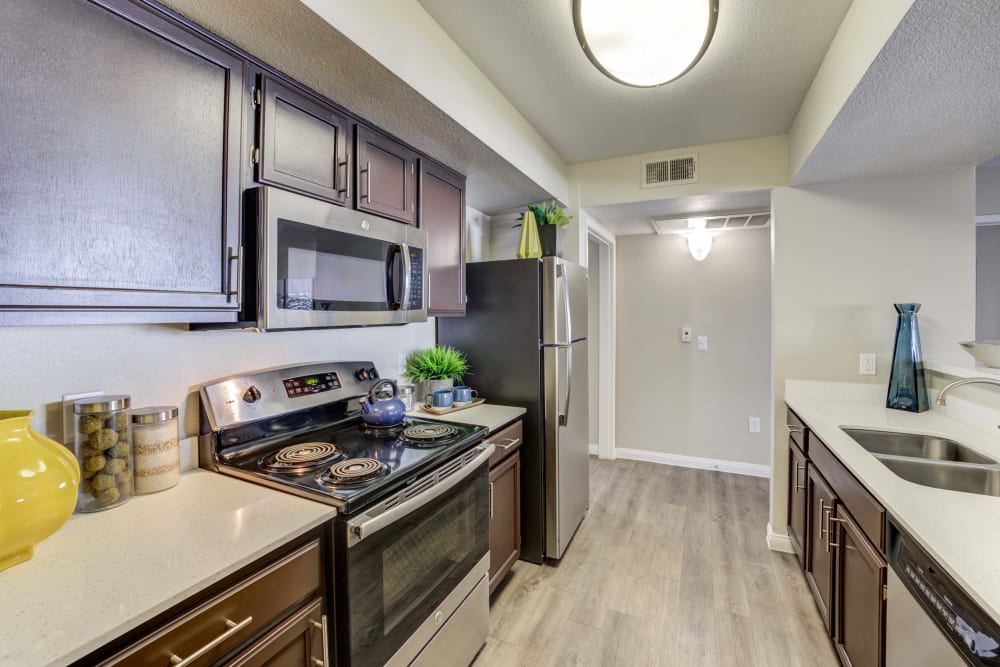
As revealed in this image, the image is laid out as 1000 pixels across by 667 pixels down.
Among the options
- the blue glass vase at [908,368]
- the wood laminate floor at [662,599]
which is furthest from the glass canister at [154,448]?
the blue glass vase at [908,368]

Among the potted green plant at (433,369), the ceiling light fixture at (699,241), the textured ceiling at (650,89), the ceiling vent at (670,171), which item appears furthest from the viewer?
the ceiling light fixture at (699,241)

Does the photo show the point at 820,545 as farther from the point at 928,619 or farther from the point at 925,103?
the point at 925,103

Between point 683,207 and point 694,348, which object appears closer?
point 683,207

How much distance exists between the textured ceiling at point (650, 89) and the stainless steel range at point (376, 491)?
1.46m

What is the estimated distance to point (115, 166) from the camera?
97 centimetres

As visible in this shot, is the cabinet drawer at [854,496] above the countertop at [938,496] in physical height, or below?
below

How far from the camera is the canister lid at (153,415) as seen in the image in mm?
1180

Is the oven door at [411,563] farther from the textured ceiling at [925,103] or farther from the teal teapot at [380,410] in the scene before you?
the textured ceiling at [925,103]

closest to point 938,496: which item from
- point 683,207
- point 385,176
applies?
point 385,176

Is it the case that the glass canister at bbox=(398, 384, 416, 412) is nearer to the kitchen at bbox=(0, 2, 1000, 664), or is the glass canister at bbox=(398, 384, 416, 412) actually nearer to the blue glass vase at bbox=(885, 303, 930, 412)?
the kitchen at bbox=(0, 2, 1000, 664)

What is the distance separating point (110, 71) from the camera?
96 centimetres

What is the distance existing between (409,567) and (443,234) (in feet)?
4.85

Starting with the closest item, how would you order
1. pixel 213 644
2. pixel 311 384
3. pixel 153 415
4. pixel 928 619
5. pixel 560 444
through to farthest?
pixel 213 644
pixel 928 619
pixel 153 415
pixel 311 384
pixel 560 444

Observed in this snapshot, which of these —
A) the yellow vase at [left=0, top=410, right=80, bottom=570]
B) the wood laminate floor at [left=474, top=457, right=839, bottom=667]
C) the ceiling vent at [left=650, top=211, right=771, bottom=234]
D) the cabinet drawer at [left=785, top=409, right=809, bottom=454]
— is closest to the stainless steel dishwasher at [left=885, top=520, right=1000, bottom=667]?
the wood laminate floor at [left=474, top=457, right=839, bottom=667]
